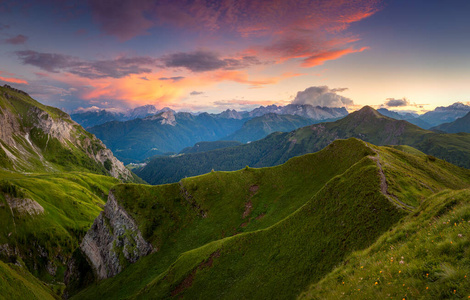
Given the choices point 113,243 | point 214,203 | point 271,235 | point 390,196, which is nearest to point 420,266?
point 390,196

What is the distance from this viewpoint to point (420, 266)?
36.0ft

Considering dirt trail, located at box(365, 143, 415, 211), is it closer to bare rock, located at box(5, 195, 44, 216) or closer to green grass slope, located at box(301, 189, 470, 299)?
green grass slope, located at box(301, 189, 470, 299)

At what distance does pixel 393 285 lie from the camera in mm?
11070

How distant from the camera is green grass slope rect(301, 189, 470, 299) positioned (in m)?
9.27

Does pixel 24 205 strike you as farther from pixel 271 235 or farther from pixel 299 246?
pixel 299 246

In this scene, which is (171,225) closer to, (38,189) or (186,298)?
(186,298)

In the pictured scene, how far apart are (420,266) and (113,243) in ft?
307

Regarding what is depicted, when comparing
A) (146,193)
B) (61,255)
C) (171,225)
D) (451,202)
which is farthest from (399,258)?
(61,255)

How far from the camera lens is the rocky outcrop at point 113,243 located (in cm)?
7338

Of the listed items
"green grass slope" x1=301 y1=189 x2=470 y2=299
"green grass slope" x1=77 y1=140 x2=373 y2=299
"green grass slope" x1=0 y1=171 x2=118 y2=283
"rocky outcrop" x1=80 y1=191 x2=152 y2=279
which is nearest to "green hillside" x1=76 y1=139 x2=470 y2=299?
"green grass slope" x1=77 y1=140 x2=373 y2=299

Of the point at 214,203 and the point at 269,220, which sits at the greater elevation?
the point at 214,203

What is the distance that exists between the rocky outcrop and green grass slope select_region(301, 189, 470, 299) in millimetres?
73087

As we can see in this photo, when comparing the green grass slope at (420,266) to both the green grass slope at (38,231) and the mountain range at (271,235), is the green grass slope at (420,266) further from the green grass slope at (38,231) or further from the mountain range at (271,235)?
the green grass slope at (38,231)

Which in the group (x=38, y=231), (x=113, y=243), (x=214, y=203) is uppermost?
(x=214, y=203)
